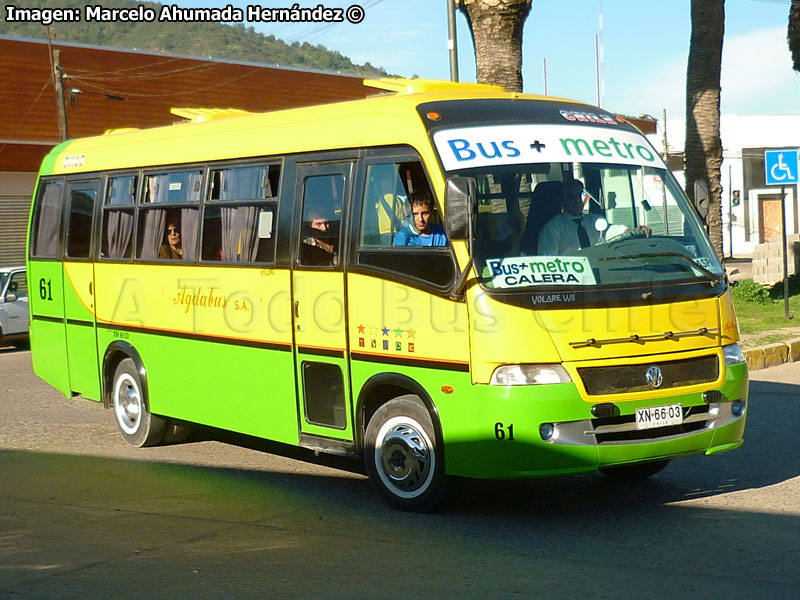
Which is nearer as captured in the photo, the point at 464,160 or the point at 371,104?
the point at 464,160

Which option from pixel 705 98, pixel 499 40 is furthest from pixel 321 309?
pixel 705 98

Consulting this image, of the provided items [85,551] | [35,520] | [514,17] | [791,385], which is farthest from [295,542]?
[514,17]

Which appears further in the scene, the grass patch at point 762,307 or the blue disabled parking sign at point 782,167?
the grass patch at point 762,307

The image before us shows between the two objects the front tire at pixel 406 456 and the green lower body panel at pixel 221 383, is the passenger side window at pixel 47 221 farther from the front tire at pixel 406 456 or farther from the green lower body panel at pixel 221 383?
the front tire at pixel 406 456

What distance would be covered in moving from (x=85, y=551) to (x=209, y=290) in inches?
120

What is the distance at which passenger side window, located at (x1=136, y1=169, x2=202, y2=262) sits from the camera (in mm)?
9594

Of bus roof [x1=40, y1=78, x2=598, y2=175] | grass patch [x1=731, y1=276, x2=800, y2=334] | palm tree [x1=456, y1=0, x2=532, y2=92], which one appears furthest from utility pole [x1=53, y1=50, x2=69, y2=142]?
bus roof [x1=40, y1=78, x2=598, y2=175]

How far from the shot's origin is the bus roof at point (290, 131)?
301 inches

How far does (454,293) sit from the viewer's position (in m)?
6.95

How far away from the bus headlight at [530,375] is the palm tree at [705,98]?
14.4 meters

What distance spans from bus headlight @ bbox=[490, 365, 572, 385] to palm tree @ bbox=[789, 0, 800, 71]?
19586 mm

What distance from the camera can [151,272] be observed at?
33.2 ft

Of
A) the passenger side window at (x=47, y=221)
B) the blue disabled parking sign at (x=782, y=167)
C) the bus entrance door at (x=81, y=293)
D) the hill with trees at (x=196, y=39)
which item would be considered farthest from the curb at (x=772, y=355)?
the hill with trees at (x=196, y=39)

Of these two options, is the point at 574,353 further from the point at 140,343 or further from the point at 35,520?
the point at 140,343
